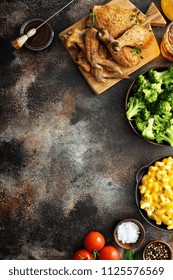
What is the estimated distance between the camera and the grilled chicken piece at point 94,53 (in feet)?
17.5

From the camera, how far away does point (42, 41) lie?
5598mm

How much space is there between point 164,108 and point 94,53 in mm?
1010

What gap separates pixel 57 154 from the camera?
5.62m

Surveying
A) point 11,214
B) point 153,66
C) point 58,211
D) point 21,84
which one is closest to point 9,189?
point 11,214

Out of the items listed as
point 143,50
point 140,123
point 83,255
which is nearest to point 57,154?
point 140,123

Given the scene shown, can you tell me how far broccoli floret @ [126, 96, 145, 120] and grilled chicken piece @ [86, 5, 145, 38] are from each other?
2.49 ft

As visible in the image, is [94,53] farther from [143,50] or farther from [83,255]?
[83,255]

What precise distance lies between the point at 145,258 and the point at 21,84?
2.52m

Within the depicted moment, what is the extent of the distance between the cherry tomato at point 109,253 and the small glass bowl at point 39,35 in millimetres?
2468

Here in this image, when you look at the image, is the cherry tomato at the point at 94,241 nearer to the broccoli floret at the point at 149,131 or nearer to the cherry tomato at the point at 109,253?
the cherry tomato at the point at 109,253

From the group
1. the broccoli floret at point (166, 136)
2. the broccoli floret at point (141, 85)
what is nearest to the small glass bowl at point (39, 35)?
the broccoli floret at point (141, 85)

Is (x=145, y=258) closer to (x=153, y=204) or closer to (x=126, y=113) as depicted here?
(x=153, y=204)

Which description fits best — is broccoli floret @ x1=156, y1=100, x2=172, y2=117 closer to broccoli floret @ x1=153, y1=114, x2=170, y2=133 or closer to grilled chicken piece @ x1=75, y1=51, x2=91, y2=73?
broccoli floret @ x1=153, y1=114, x2=170, y2=133

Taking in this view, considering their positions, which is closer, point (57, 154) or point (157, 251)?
point (157, 251)
